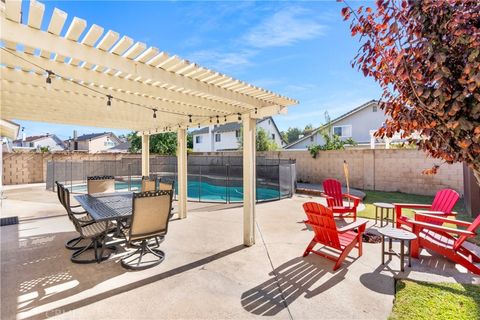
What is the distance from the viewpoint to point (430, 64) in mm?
1631

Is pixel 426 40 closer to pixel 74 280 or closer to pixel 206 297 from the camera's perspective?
pixel 206 297

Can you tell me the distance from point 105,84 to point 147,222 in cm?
215

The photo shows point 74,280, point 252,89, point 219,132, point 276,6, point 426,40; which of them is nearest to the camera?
point 426,40

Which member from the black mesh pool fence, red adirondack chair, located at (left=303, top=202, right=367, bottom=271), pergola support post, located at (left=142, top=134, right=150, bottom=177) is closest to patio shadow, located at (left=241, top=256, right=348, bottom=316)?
red adirondack chair, located at (left=303, top=202, right=367, bottom=271)

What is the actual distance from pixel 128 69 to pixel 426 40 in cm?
290

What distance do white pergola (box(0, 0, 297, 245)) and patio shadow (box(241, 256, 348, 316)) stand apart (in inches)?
46.9

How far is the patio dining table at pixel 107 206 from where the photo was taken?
3922 mm

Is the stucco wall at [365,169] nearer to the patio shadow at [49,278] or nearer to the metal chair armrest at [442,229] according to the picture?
the metal chair armrest at [442,229]

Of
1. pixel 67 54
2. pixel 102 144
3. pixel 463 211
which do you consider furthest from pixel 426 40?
pixel 102 144

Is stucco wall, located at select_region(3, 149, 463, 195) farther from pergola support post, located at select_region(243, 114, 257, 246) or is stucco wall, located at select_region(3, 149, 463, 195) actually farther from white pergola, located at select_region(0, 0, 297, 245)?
white pergola, located at select_region(0, 0, 297, 245)

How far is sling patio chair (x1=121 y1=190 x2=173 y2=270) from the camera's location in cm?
365

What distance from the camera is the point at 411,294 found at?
300 cm

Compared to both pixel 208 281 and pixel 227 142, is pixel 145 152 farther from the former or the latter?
pixel 227 142

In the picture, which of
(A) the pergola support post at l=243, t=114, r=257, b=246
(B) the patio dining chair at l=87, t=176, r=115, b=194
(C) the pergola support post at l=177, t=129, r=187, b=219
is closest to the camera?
(A) the pergola support post at l=243, t=114, r=257, b=246
